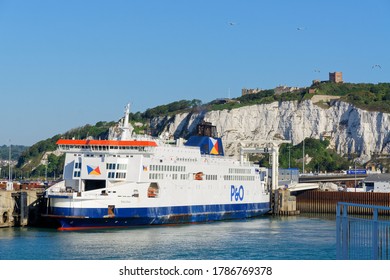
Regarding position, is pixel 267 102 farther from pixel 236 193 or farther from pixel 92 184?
pixel 92 184

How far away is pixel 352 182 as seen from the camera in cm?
9112

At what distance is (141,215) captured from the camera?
162ft

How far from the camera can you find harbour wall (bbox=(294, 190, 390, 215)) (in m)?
70.4

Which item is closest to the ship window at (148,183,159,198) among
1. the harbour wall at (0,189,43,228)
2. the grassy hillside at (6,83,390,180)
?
the harbour wall at (0,189,43,228)

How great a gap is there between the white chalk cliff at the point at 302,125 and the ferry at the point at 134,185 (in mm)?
55479

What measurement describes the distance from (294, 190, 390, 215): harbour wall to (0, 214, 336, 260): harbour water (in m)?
19.4

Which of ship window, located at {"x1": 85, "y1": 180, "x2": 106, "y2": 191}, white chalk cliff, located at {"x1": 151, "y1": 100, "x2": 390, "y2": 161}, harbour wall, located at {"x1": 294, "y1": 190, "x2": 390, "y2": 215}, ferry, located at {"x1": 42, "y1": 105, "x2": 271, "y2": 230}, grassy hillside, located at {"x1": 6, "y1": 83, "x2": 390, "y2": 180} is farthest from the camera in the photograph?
white chalk cliff, located at {"x1": 151, "y1": 100, "x2": 390, "y2": 161}

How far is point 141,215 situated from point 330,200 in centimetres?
2776

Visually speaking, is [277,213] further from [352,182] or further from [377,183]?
[352,182]

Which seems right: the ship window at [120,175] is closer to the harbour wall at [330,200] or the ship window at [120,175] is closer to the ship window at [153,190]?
the ship window at [153,190]

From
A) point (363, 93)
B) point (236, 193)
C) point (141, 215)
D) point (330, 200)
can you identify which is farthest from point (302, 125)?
point (141, 215)

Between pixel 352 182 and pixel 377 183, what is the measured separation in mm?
14649

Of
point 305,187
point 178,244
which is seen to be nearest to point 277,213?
point 305,187

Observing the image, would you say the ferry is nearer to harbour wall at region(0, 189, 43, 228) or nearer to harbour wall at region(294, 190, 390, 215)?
harbour wall at region(0, 189, 43, 228)
